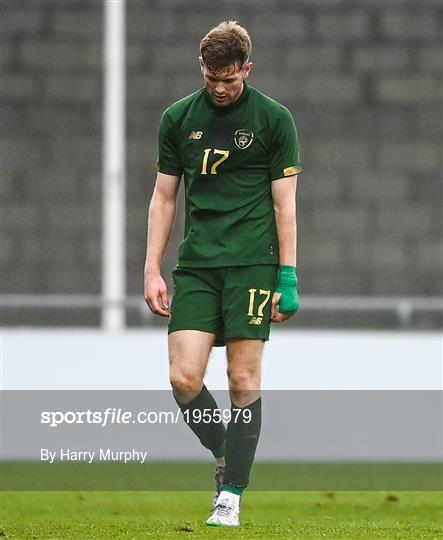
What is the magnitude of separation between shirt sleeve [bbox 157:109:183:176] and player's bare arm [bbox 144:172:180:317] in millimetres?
25

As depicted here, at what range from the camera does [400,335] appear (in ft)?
28.5

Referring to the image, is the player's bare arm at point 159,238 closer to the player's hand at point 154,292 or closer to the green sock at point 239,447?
the player's hand at point 154,292

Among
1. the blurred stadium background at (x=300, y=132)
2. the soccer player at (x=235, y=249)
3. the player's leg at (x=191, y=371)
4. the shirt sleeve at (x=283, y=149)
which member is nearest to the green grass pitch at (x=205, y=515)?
the soccer player at (x=235, y=249)

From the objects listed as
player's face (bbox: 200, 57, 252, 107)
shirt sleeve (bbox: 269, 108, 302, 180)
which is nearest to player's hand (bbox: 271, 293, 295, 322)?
shirt sleeve (bbox: 269, 108, 302, 180)

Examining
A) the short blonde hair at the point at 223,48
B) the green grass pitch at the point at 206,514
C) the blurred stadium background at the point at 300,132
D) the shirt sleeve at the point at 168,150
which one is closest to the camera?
the short blonde hair at the point at 223,48

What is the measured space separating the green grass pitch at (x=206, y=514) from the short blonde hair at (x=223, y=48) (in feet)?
4.81

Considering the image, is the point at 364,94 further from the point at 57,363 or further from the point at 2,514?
the point at 2,514

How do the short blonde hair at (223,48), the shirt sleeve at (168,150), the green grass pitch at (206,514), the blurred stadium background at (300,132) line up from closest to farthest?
1. the short blonde hair at (223,48)
2. the green grass pitch at (206,514)
3. the shirt sleeve at (168,150)
4. the blurred stadium background at (300,132)

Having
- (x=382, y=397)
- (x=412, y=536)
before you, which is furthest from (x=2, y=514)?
(x=382, y=397)

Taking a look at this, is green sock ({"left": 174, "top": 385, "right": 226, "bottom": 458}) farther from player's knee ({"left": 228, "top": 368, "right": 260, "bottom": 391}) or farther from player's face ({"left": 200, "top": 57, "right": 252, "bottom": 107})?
player's face ({"left": 200, "top": 57, "right": 252, "bottom": 107})

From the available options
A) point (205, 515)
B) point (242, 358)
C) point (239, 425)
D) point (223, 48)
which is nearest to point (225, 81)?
point (223, 48)

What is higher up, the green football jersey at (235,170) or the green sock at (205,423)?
the green football jersey at (235,170)

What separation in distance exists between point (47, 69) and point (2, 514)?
542cm

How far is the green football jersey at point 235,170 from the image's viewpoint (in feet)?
17.3
